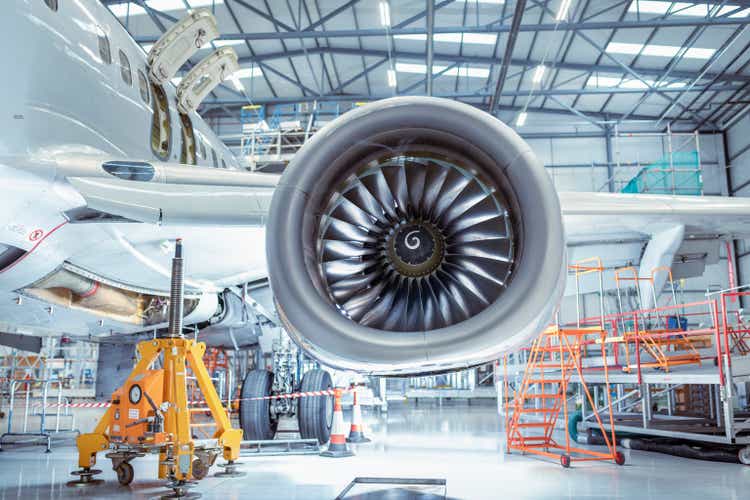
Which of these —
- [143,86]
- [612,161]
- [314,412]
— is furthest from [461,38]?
[143,86]

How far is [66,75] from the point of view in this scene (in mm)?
4023

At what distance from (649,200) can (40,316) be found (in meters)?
5.63

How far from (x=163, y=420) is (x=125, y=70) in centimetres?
306

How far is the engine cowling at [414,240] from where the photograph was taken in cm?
279

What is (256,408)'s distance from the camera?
9234 mm

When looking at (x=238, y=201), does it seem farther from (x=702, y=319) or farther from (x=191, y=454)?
(x=702, y=319)

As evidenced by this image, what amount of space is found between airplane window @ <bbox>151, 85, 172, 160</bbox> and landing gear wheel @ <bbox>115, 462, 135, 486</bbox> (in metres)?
Result: 3.04

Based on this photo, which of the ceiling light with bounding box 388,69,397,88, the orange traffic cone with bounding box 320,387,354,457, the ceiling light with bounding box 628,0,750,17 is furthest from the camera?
the ceiling light with bounding box 388,69,397,88

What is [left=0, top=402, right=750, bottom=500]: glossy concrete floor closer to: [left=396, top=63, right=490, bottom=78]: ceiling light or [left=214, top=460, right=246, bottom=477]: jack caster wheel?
[left=214, top=460, right=246, bottom=477]: jack caster wheel

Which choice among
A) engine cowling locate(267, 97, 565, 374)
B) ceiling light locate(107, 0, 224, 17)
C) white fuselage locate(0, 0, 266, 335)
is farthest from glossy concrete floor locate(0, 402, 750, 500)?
ceiling light locate(107, 0, 224, 17)

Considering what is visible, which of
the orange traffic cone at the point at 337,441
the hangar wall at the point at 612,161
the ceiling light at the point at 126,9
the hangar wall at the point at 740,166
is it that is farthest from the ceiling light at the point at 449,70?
the orange traffic cone at the point at 337,441

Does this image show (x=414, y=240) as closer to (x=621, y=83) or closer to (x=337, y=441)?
(x=337, y=441)

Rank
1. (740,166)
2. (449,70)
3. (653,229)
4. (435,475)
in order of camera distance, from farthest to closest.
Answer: (740,166)
(449,70)
(435,475)
(653,229)

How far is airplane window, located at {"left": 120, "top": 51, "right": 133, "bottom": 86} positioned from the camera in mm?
4992
